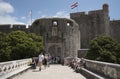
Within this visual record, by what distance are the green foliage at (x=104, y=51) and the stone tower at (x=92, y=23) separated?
603 inches

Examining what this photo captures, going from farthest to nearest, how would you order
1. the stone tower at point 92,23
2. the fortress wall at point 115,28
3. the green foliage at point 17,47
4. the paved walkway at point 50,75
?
1. the fortress wall at point 115,28
2. the stone tower at point 92,23
3. the green foliage at point 17,47
4. the paved walkway at point 50,75

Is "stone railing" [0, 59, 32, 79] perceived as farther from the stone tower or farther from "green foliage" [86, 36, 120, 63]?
the stone tower

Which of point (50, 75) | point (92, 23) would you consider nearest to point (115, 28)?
point (92, 23)

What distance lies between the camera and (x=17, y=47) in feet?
76.2

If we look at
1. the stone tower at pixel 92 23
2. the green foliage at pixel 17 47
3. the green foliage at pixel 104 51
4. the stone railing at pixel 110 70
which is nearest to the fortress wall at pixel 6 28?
the green foliage at pixel 17 47

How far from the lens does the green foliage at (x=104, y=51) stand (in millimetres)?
24616

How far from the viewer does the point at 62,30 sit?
98.7ft

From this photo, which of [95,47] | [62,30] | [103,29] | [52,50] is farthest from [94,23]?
[95,47]

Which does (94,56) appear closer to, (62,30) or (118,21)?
(62,30)

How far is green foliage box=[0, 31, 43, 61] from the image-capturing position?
2317 centimetres

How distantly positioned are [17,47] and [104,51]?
32.0 feet

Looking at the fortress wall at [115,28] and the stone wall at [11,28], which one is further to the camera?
the fortress wall at [115,28]

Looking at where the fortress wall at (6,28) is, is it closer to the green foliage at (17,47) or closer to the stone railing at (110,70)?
the green foliage at (17,47)

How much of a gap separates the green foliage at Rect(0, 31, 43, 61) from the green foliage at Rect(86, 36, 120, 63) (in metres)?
6.35
